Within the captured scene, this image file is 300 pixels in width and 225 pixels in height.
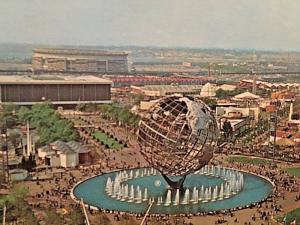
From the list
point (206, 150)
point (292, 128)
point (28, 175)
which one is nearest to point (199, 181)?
point (206, 150)

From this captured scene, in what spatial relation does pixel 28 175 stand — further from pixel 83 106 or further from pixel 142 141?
pixel 83 106

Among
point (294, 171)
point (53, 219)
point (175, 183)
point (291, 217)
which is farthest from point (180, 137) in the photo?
point (294, 171)

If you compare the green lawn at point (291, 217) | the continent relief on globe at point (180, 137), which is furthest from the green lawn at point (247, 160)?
the green lawn at point (291, 217)

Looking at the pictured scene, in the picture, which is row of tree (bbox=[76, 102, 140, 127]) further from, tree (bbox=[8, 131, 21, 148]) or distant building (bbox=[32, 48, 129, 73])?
distant building (bbox=[32, 48, 129, 73])

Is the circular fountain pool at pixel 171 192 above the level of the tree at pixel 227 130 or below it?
below

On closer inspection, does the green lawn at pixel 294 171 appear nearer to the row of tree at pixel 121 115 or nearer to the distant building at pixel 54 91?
the row of tree at pixel 121 115

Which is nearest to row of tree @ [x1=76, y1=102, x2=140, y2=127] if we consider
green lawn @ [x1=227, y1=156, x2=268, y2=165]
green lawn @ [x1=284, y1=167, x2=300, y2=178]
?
green lawn @ [x1=227, y1=156, x2=268, y2=165]
